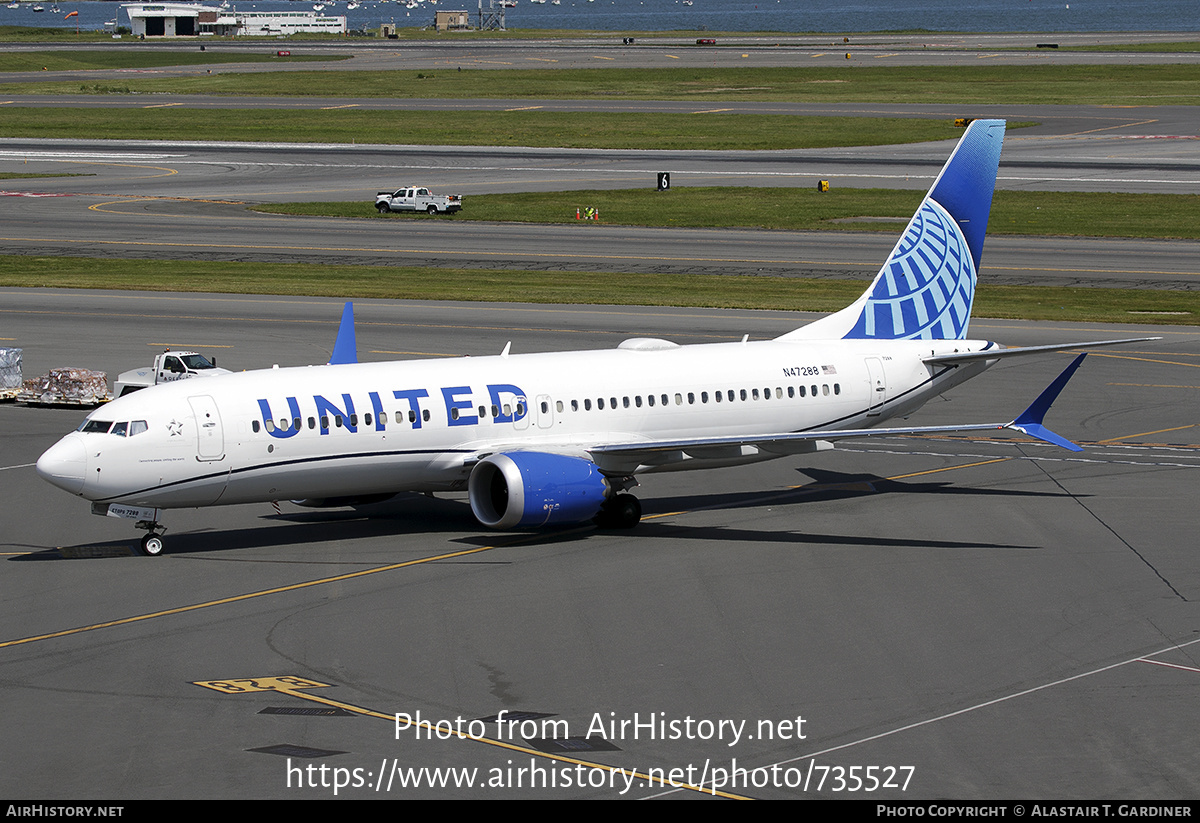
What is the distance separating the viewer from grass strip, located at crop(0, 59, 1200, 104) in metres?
167

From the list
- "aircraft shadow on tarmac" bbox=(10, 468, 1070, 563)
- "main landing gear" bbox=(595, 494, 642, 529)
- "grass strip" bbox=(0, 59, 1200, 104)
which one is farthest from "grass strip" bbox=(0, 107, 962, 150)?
"main landing gear" bbox=(595, 494, 642, 529)

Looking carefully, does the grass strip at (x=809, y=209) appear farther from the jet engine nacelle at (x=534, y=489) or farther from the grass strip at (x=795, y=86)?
the grass strip at (x=795, y=86)

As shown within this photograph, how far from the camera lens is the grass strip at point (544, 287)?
69250 millimetres

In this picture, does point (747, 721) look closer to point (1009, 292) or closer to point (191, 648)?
point (191, 648)

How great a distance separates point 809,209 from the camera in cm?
9956

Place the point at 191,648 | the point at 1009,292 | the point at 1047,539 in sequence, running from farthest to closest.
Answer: the point at 1009,292, the point at 1047,539, the point at 191,648

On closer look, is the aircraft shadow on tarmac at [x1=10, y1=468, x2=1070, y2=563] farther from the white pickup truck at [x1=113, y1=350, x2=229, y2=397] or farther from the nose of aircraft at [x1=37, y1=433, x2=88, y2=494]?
the white pickup truck at [x1=113, y1=350, x2=229, y2=397]

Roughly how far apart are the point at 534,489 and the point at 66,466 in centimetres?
1060

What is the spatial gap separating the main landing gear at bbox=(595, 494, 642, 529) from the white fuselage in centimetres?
74

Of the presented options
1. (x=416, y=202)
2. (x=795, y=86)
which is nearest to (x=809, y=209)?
(x=416, y=202)

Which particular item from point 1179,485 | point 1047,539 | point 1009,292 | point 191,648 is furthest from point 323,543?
point 1009,292

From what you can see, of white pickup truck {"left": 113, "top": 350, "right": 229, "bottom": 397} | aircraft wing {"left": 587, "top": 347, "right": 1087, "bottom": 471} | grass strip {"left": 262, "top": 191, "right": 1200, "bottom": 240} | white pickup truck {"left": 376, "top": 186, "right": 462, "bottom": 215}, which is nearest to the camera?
aircraft wing {"left": 587, "top": 347, "right": 1087, "bottom": 471}
